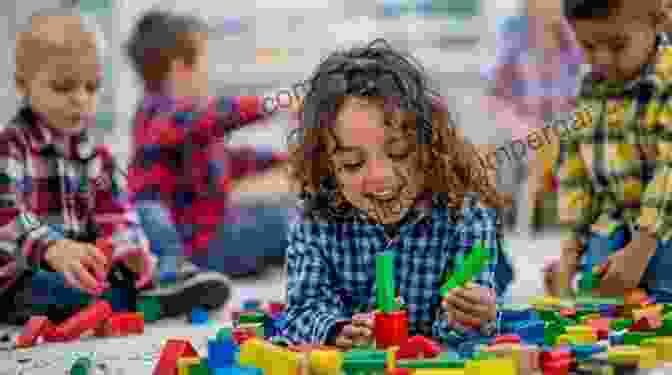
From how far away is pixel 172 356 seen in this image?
3.20 ft

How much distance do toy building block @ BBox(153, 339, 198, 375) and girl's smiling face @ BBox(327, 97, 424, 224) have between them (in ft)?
0.76

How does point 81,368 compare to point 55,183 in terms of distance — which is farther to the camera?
point 55,183

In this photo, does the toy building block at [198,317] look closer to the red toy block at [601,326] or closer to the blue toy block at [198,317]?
the blue toy block at [198,317]

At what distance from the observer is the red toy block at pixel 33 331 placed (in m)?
1.29

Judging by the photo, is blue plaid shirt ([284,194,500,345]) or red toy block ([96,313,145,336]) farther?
red toy block ([96,313,145,336])

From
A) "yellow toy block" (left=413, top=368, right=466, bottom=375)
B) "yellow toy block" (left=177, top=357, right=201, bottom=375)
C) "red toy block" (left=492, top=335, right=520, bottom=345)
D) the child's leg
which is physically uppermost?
"yellow toy block" (left=413, top=368, right=466, bottom=375)

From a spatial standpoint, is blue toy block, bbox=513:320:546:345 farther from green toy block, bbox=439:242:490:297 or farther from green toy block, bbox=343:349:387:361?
green toy block, bbox=343:349:387:361

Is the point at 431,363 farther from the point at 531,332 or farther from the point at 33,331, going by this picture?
the point at 33,331

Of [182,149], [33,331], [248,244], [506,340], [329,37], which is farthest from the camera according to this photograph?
[329,37]

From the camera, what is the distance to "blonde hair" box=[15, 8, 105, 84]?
148cm

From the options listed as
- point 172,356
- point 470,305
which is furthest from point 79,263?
point 470,305

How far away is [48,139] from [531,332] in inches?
34.1

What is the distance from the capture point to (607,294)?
4.67ft

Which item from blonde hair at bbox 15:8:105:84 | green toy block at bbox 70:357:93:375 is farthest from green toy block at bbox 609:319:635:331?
blonde hair at bbox 15:8:105:84
